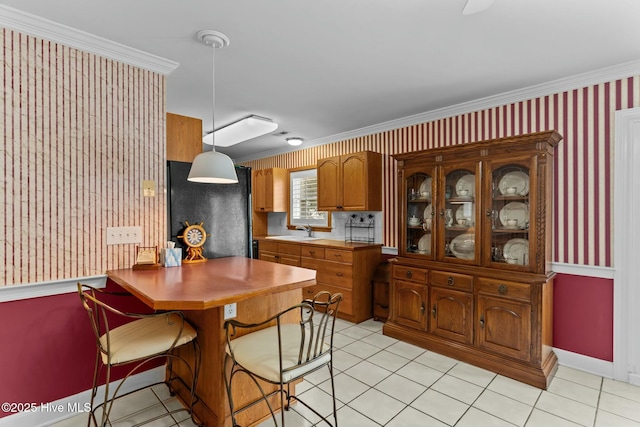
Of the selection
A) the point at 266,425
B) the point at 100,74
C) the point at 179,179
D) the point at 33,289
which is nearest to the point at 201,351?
the point at 266,425

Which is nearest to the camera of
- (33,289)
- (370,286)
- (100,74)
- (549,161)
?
(33,289)

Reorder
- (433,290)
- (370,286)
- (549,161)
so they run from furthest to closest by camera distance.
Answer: (370,286), (433,290), (549,161)

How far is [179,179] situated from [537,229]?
302 centimetres

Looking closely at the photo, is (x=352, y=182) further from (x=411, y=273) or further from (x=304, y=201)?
(x=411, y=273)

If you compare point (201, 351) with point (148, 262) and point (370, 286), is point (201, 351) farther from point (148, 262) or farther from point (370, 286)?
point (370, 286)

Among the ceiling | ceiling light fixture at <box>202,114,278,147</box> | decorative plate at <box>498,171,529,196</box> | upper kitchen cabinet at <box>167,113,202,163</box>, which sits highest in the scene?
the ceiling

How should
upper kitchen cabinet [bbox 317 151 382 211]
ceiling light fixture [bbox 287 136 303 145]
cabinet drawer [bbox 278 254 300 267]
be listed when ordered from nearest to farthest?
upper kitchen cabinet [bbox 317 151 382 211] < cabinet drawer [bbox 278 254 300 267] < ceiling light fixture [bbox 287 136 303 145]

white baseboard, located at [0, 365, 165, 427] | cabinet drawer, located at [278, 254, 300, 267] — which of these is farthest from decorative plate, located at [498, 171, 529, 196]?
white baseboard, located at [0, 365, 165, 427]

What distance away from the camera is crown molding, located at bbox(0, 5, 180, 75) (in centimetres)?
192

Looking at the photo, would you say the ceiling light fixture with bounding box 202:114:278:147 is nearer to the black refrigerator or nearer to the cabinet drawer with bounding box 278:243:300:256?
the black refrigerator

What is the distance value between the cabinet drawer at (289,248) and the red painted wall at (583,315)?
304 cm

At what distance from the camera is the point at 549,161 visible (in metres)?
2.75

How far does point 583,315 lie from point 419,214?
5.49 feet

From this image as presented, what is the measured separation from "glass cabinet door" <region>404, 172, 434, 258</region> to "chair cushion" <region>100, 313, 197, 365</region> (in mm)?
2398
